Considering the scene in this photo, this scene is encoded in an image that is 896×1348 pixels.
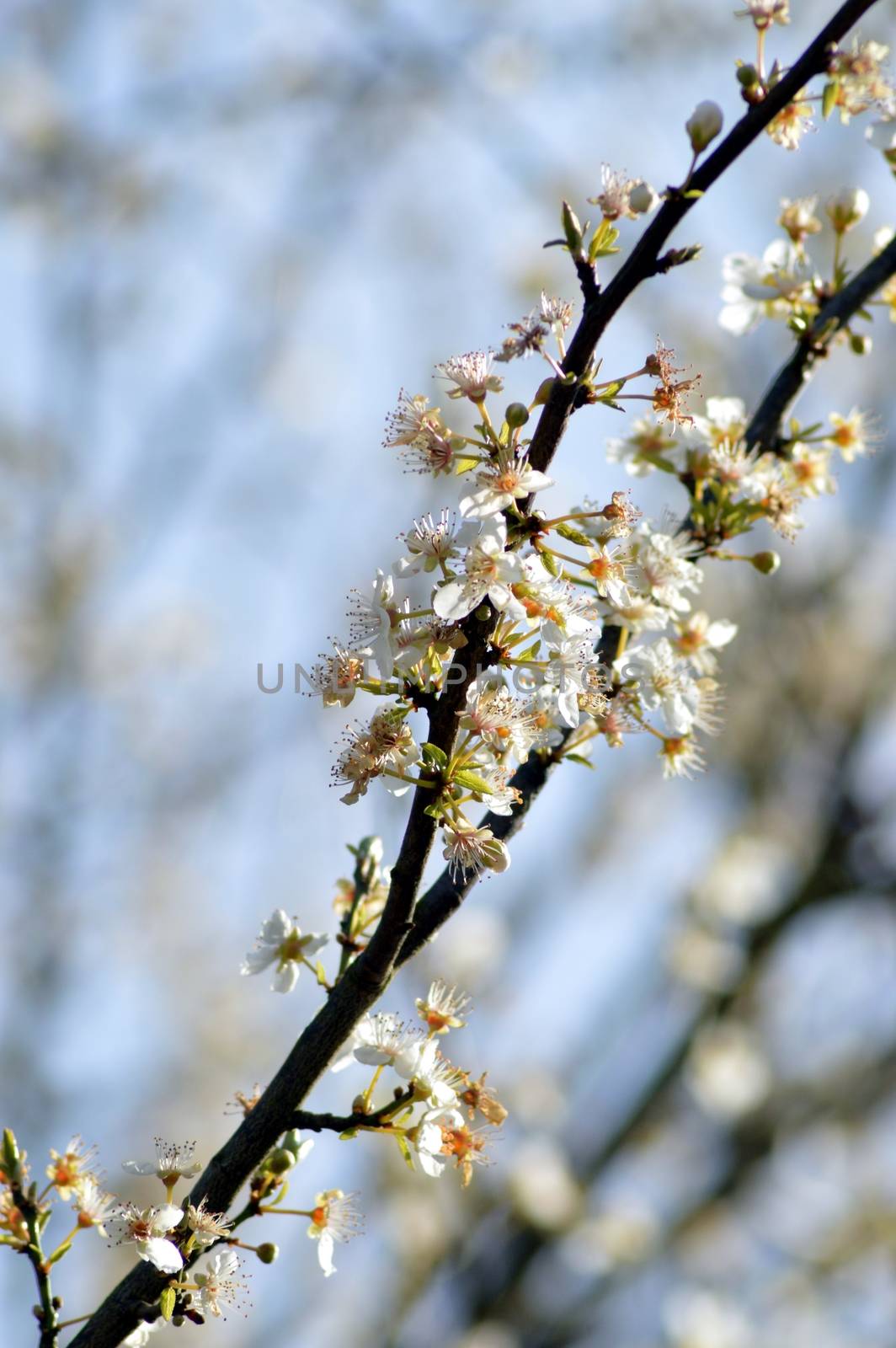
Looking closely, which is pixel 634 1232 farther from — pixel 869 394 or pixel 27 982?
pixel 869 394

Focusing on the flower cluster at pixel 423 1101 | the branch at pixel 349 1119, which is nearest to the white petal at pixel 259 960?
the flower cluster at pixel 423 1101

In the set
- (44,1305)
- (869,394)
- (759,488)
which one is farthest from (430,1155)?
(869,394)

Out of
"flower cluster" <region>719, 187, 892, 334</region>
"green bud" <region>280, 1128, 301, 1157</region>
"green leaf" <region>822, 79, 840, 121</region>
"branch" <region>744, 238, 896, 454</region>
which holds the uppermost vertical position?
"flower cluster" <region>719, 187, 892, 334</region>

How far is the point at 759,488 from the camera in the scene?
2.14 m

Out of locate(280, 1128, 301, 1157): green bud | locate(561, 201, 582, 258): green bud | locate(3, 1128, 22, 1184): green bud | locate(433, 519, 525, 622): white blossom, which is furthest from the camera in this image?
locate(280, 1128, 301, 1157): green bud

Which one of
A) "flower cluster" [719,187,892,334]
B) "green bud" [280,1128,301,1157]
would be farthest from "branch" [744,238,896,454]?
"green bud" [280,1128,301,1157]

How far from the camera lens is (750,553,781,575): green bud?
225 cm

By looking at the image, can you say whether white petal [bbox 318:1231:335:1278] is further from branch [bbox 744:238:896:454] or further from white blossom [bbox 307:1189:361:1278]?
branch [bbox 744:238:896:454]

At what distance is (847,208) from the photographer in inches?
92.0

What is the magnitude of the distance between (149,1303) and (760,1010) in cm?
707

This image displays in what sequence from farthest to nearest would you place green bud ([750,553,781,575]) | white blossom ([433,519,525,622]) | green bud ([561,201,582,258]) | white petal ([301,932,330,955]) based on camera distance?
1. green bud ([750,553,781,575])
2. white petal ([301,932,330,955])
3. green bud ([561,201,582,258])
4. white blossom ([433,519,525,622])

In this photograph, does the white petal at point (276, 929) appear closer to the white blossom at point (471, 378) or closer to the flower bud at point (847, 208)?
the white blossom at point (471, 378)

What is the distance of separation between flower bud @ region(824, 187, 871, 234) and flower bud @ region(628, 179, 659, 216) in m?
0.81

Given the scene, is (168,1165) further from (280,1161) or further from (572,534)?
(572,534)
